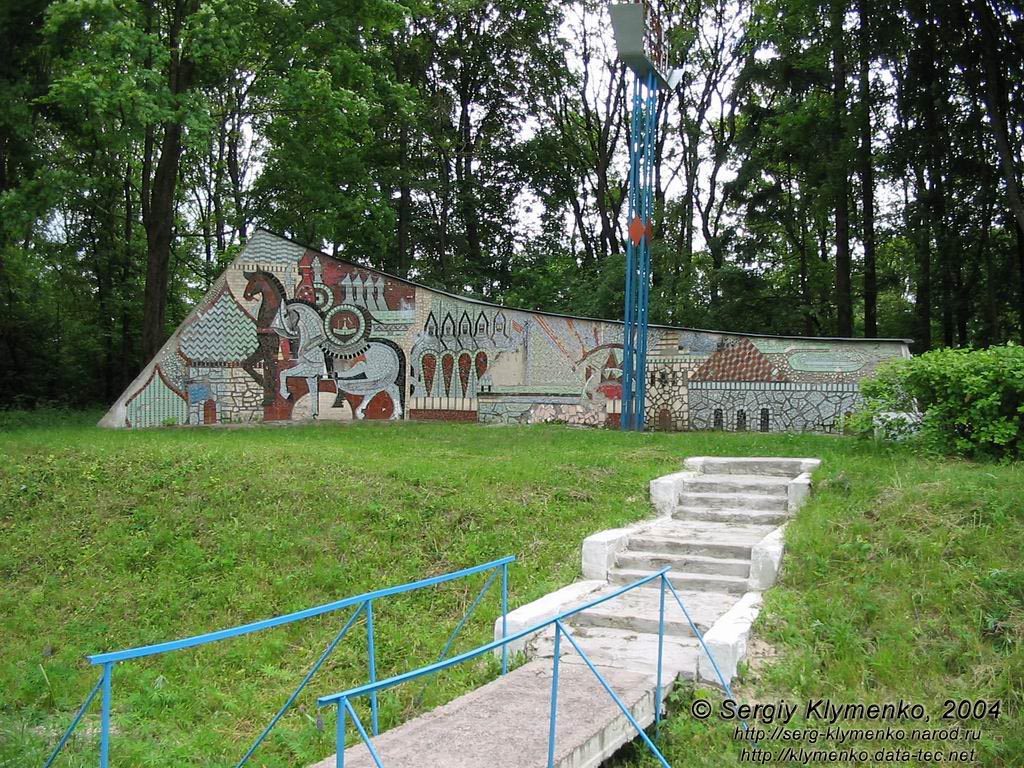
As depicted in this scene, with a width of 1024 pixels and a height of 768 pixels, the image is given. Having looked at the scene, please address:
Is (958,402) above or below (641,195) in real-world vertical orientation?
below

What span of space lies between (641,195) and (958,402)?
7.54 meters

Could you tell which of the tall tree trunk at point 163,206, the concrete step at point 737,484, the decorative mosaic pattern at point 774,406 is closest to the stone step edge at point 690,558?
the concrete step at point 737,484

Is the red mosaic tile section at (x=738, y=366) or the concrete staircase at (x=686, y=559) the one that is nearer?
the concrete staircase at (x=686, y=559)

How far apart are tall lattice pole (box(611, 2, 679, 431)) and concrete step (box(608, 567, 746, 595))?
7.63 meters

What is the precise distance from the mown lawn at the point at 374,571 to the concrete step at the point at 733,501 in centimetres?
48

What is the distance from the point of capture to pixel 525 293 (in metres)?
25.3

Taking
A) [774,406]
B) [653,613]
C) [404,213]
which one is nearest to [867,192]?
[774,406]

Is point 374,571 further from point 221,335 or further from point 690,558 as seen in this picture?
point 221,335

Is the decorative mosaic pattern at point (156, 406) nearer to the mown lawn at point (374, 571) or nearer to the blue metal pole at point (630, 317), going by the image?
the mown lawn at point (374, 571)

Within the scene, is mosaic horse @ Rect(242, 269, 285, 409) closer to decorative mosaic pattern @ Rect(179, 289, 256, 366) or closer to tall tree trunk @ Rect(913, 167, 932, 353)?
decorative mosaic pattern @ Rect(179, 289, 256, 366)

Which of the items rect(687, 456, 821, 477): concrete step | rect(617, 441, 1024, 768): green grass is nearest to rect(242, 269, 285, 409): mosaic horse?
rect(687, 456, 821, 477): concrete step

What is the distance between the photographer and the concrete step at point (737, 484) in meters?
8.88

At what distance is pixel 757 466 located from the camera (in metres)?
9.73

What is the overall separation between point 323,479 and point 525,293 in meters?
16.1
